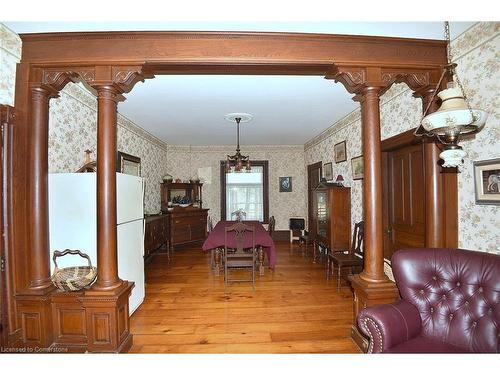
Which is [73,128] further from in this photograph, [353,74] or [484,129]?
[484,129]

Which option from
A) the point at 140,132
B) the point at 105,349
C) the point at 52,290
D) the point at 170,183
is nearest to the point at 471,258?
the point at 105,349

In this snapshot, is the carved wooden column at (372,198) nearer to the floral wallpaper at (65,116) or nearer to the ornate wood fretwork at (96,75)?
the ornate wood fretwork at (96,75)

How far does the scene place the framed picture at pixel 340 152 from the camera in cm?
469

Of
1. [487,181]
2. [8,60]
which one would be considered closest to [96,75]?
[8,60]

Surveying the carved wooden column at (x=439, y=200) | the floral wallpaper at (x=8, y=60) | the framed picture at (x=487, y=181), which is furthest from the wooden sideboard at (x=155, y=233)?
the framed picture at (x=487, y=181)

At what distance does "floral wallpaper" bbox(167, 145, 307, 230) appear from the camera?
711cm

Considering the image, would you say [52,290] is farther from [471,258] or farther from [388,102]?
[388,102]

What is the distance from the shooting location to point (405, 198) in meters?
3.19

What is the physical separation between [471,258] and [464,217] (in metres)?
0.65

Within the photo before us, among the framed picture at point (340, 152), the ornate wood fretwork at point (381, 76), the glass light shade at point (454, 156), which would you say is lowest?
the glass light shade at point (454, 156)

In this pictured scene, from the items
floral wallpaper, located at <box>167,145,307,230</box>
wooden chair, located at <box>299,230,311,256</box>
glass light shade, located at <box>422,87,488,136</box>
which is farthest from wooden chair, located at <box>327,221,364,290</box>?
floral wallpaper, located at <box>167,145,307,230</box>

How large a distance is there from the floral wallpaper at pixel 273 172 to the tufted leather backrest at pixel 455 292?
536 cm
